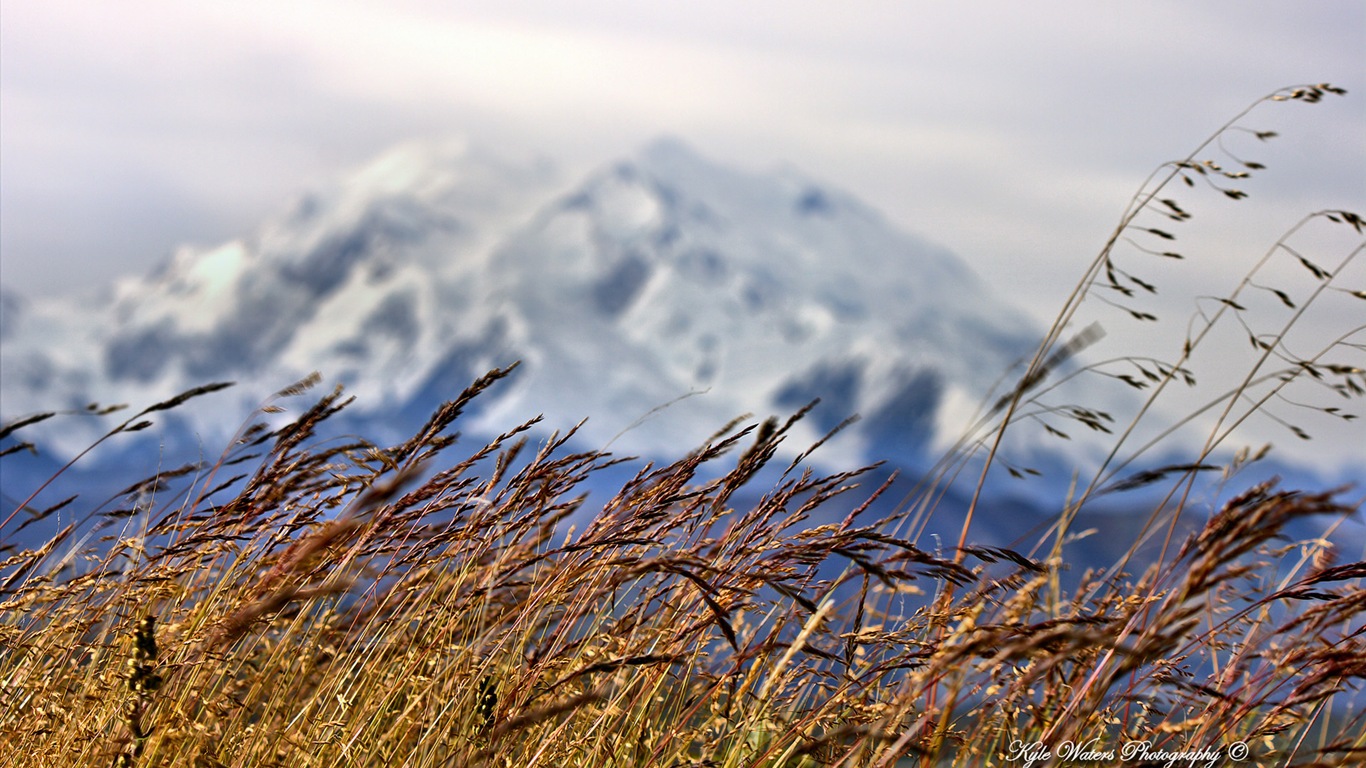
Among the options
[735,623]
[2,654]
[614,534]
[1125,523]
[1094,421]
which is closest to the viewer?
[614,534]

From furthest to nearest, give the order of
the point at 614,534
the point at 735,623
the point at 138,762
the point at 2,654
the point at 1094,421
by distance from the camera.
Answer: the point at 735,623 → the point at 2,654 → the point at 1094,421 → the point at 614,534 → the point at 138,762

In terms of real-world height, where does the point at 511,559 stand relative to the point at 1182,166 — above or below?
below

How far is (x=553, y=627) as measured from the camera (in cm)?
211

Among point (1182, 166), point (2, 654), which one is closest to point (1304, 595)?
point (1182, 166)

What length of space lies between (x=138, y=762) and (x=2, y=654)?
65 centimetres

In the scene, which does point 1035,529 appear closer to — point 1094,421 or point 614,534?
point 1094,421

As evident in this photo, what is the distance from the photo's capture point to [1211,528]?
1386 millimetres

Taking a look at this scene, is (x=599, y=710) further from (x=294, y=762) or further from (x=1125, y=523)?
(x=1125, y=523)

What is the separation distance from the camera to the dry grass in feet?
5.72

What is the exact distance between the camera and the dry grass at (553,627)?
5.72ft

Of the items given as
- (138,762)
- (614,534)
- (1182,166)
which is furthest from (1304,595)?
(138,762)

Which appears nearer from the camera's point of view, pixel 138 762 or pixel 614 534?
pixel 138 762

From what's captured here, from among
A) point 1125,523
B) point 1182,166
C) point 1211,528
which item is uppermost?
point 1125,523

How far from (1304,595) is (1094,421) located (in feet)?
1.44
